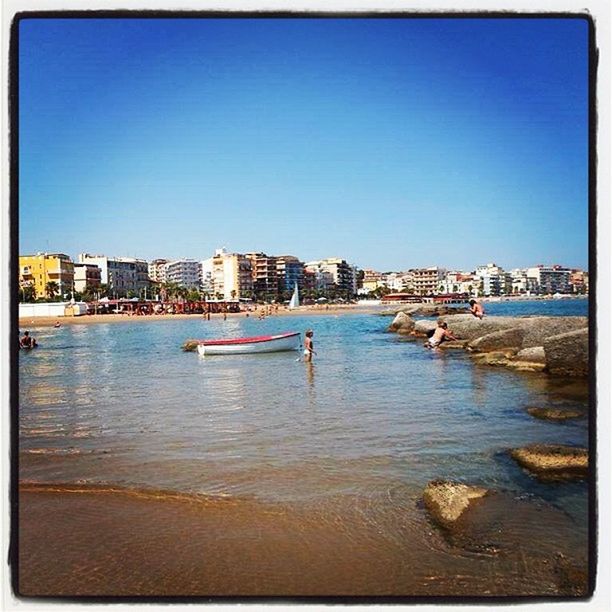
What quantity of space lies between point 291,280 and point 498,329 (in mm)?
3146

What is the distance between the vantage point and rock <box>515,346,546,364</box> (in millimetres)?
5996

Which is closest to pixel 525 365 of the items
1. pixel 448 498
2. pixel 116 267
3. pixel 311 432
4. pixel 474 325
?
pixel 474 325

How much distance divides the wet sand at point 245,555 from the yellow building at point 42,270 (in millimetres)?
1129

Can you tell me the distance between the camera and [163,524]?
9.29 feet

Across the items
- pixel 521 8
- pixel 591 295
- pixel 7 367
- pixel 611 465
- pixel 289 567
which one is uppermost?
pixel 521 8

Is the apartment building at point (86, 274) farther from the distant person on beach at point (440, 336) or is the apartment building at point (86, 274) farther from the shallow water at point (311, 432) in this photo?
the distant person on beach at point (440, 336)

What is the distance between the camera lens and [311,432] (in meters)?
4.49

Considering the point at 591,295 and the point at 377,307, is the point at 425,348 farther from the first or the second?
the point at 591,295

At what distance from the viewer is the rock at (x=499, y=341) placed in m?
7.08

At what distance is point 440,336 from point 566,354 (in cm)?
242

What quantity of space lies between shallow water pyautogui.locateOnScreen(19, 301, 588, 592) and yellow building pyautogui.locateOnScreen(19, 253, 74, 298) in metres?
0.35

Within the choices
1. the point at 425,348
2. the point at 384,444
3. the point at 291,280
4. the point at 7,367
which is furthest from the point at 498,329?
the point at 7,367

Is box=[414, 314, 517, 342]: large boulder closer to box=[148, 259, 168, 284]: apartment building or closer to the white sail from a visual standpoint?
the white sail

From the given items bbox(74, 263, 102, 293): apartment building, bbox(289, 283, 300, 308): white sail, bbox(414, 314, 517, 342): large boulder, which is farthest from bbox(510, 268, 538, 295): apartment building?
bbox(74, 263, 102, 293): apartment building
